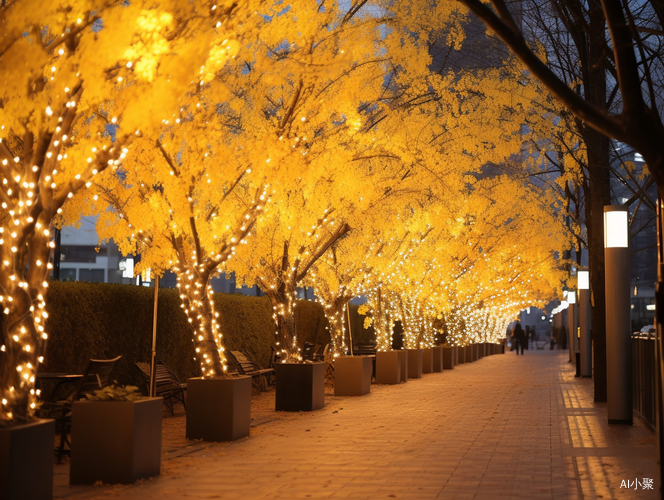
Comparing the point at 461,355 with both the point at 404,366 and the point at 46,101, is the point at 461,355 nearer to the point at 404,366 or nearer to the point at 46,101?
the point at 404,366

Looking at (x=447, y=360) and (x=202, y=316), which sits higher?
(x=202, y=316)

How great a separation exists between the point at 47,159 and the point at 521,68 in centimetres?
1240

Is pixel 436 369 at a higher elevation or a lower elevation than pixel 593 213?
lower

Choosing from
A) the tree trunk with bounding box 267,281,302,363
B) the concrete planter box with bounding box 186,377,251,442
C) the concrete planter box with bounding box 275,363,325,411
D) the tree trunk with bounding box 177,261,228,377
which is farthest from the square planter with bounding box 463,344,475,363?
Result: the concrete planter box with bounding box 186,377,251,442

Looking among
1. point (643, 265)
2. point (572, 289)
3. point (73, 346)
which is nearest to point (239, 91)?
point (73, 346)

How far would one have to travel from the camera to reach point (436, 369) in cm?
2880

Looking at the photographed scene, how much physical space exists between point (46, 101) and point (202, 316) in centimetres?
491

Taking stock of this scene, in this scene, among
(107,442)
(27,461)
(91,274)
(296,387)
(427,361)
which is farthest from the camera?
(91,274)

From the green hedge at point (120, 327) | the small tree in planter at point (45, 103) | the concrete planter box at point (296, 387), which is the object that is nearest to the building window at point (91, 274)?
the green hedge at point (120, 327)

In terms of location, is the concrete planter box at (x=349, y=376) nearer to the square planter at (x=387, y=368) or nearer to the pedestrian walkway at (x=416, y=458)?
the pedestrian walkway at (x=416, y=458)

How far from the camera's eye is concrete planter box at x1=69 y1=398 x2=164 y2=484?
23.7 feet

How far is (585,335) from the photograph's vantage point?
76.4 feet

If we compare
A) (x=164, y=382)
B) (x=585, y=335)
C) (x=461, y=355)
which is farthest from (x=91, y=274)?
(x=164, y=382)

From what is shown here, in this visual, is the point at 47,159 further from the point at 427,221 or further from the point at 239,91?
the point at 427,221
